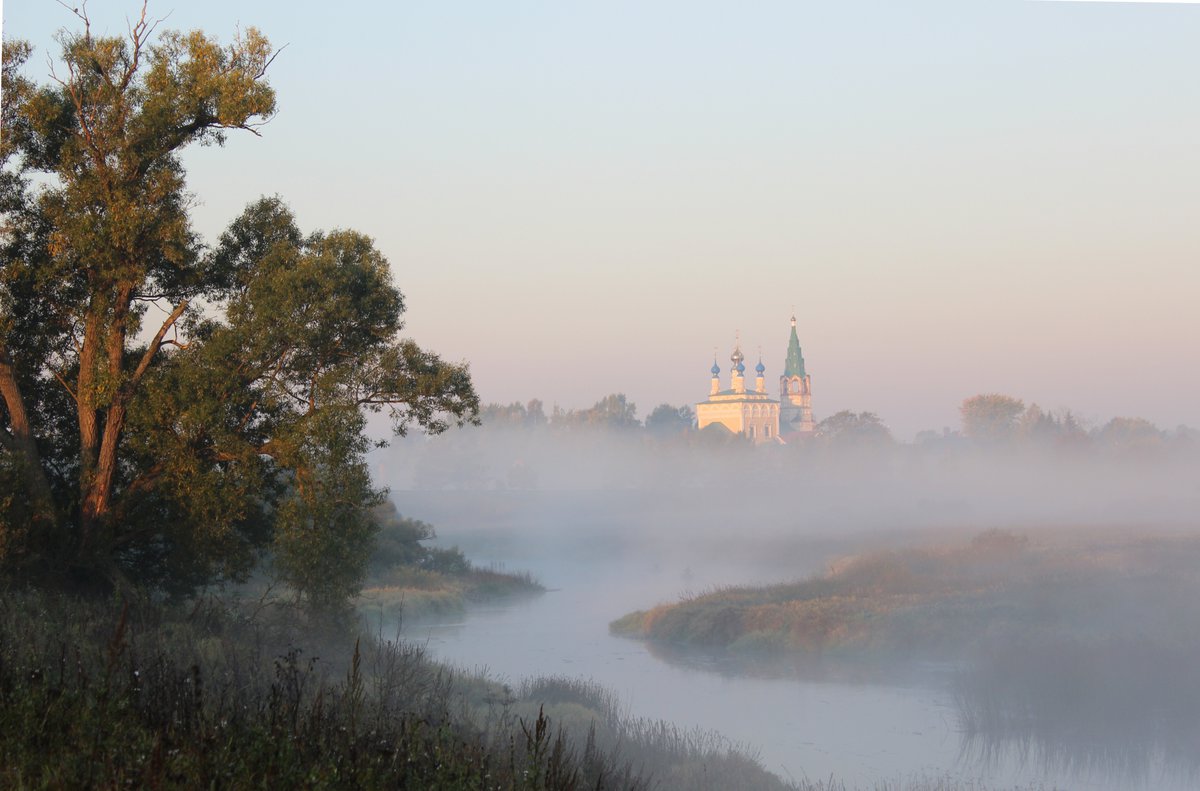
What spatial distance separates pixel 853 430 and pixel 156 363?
15620 centimetres

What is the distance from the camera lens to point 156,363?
1955cm

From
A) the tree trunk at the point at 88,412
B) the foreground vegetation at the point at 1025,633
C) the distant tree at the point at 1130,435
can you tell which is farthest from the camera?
the distant tree at the point at 1130,435

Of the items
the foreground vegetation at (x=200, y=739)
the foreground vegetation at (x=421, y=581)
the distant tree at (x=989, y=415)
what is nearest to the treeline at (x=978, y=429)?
the distant tree at (x=989, y=415)

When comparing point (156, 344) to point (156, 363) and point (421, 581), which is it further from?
point (421, 581)

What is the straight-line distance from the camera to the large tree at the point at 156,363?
17.9 metres

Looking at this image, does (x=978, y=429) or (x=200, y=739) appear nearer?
(x=200, y=739)

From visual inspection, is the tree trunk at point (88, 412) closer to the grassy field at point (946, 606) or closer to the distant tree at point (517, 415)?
the grassy field at point (946, 606)

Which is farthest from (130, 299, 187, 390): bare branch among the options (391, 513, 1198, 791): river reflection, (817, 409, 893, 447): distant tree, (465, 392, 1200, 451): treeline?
(817, 409, 893, 447): distant tree

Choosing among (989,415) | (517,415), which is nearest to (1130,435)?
(989,415)

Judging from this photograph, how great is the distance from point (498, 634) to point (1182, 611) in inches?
868

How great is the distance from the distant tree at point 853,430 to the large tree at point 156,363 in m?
151

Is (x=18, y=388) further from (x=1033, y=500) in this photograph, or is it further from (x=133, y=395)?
(x=1033, y=500)

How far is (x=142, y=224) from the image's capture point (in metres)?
17.9

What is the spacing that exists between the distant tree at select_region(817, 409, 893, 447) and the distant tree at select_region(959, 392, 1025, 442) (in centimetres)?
1495
